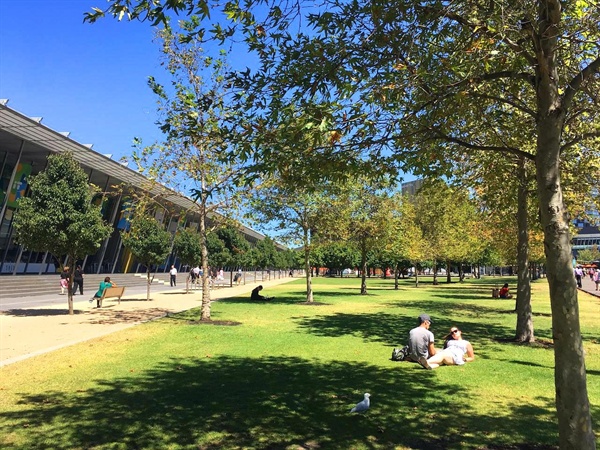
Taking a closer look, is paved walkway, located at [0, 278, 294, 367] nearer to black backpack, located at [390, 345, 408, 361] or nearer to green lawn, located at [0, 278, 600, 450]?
green lawn, located at [0, 278, 600, 450]

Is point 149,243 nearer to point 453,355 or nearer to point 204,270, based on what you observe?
point 204,270

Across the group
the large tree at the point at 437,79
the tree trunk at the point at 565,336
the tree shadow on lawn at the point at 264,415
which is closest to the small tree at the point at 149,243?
the tree shadow on lawn at the point at 264,415

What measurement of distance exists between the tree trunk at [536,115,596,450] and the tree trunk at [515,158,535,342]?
7.31 m

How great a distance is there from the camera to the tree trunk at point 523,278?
11.2m

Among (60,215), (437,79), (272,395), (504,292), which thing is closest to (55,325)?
(60,215)

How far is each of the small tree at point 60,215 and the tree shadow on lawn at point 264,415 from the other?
333 inches

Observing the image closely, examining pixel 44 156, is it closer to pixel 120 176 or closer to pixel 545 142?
pixel 120 176

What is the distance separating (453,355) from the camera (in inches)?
333

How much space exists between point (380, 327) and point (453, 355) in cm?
522

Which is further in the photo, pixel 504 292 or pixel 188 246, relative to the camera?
pixel 188 246

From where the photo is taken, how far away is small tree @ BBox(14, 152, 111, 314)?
13922 millimetres

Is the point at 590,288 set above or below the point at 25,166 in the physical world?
below

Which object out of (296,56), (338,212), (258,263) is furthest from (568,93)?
(258,263)

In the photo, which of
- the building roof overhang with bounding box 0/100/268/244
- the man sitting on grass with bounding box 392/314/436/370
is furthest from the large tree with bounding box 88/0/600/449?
the building roof overhang with bounding box 0/100/268/244
